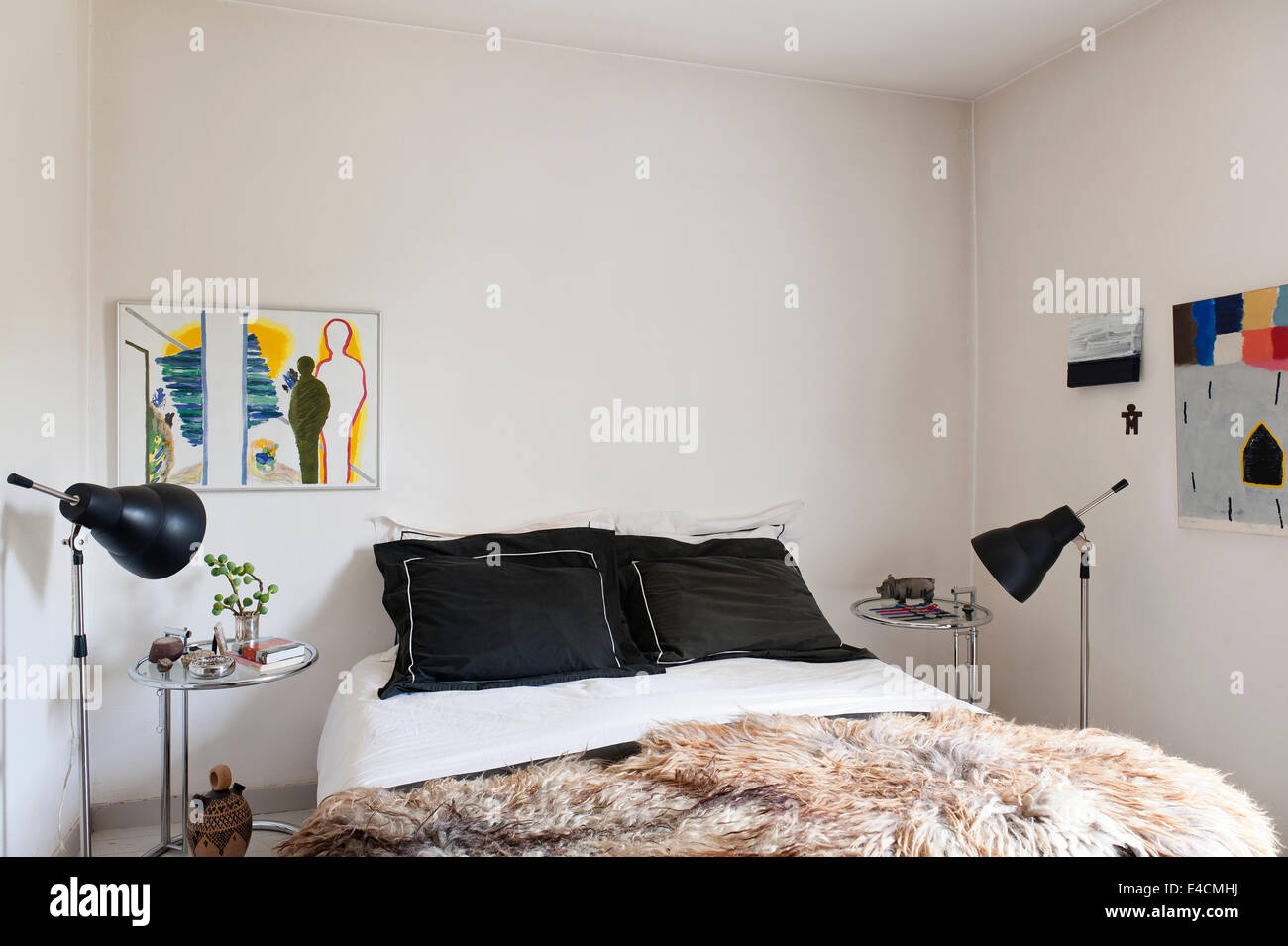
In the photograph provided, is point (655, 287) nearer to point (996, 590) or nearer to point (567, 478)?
point (567, 478)

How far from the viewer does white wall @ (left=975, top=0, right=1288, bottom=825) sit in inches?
98.2

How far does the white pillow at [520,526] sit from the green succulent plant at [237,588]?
1.30 feet

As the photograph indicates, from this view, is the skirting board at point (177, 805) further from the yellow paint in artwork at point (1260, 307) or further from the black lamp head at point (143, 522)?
the yellow paint in artwork at point (1260, 307)

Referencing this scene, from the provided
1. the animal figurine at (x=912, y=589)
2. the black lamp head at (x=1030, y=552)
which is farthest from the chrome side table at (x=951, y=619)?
the black lamp head at (x=1030, y=552)

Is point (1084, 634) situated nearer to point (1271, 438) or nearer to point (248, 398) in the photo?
point (1271, 438)

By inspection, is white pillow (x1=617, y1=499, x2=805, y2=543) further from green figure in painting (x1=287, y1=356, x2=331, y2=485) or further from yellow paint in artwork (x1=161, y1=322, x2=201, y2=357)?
yellow paint in artwork (x1=161, y1=322, x2=201, y2=357)

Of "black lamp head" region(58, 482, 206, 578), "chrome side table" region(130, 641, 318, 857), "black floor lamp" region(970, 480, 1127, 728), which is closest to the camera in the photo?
"black lamp head" region(58, 482, 206, 578)

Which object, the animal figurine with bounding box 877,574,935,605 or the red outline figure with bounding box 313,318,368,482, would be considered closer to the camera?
the red outline figure with bounding box 313,318,368,482

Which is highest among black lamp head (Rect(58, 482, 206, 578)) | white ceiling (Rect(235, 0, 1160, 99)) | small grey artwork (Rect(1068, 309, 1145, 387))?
white ceiling (Rect(235, 0, 1160, 99))

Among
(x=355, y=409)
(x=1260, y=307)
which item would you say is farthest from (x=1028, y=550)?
(x=355, y=409)

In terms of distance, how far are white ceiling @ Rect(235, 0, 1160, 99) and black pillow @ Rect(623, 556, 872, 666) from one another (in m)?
1.90

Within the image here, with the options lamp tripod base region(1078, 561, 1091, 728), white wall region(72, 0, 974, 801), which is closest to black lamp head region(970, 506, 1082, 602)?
lamp tripod base region(1078, 561, 1091, 728)
